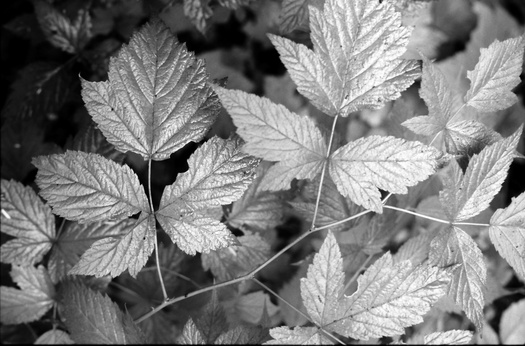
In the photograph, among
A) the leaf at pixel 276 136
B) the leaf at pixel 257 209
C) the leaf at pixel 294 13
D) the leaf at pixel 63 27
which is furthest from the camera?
the leaf at pixel 63 27

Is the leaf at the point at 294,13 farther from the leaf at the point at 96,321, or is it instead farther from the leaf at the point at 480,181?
the leaf at the point at 96,321

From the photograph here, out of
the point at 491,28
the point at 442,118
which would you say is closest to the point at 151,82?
the point at 442,118

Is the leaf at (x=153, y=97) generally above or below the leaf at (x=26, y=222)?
above

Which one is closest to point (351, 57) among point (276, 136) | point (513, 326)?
point (276, 136)

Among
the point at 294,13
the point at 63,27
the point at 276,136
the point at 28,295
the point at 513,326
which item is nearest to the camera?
the point at 276,136

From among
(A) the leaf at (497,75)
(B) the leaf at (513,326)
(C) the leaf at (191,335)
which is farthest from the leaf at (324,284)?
(B) the leaf at (513,326)

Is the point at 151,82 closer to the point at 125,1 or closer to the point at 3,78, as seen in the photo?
the point at 125,1

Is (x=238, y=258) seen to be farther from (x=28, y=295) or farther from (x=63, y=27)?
(x=63, y=27)
